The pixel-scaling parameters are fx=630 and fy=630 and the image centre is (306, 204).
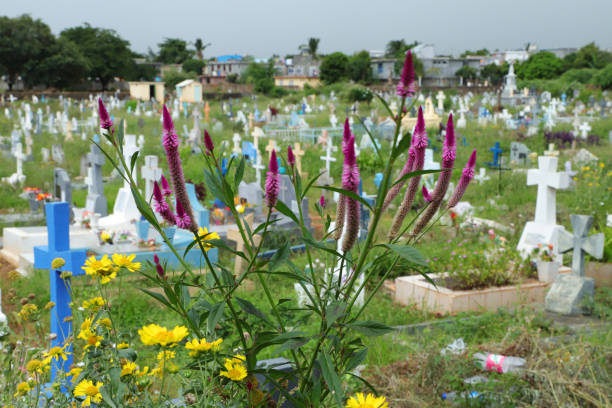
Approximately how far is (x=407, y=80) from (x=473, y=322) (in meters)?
4.09

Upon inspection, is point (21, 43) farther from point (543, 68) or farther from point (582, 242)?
point (582, 242)

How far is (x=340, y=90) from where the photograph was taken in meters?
46.6

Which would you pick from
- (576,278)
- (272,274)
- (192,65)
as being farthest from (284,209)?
(192,65)

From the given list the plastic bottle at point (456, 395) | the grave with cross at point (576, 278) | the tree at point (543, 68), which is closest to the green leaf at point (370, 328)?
the plastic bottle at point (456, 395)

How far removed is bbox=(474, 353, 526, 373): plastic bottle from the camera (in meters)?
3.63

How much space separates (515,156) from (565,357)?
438 inches

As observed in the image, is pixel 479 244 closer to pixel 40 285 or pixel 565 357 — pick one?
pixel 565 357

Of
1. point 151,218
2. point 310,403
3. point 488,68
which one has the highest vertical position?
point 488,68

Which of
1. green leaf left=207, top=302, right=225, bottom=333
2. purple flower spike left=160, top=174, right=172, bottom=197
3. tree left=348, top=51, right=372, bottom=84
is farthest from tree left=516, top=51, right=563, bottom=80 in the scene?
green leaf left=207, top=302, right=225, bottom=333

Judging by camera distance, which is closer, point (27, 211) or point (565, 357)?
point (565, 357)

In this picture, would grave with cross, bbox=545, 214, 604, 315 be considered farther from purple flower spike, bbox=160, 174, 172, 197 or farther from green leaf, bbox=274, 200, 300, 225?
green leaf, bbox=274, 200, 300, 225

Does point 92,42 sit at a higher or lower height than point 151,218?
higher

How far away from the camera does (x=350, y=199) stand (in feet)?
3.65

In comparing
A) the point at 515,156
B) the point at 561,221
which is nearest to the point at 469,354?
the point at 561,221
